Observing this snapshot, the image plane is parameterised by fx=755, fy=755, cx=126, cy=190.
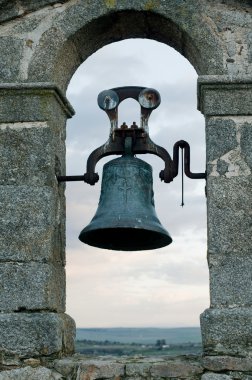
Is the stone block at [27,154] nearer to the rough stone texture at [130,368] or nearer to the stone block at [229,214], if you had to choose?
the stone block at [229,214]

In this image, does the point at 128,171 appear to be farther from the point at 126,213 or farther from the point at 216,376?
the point at 216,376

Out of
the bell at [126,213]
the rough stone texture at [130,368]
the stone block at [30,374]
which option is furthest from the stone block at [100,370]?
the bell at [126,213]

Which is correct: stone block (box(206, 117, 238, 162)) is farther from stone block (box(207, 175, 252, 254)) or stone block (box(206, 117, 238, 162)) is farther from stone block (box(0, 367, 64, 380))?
stone block (box(0, 367, 64, 380))

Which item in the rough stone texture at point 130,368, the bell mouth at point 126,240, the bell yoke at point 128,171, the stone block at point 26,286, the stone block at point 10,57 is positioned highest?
the stone block at point 10,57

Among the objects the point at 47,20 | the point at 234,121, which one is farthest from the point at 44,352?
the point at 47,20

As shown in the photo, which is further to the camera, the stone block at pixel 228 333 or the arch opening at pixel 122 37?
the arch opening at pixel 122 37

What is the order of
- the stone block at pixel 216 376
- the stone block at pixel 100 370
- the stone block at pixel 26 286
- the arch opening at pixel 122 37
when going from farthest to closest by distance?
the arch opening at pixel 122 37 < the stone block at pixel 26 286 < the stone block at pixel 100 370 < the stone block at pixel 216 376

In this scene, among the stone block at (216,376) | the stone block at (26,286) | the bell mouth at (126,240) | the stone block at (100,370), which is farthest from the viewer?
the bell mouth at (126,240)

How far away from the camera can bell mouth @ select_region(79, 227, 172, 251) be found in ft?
16.6

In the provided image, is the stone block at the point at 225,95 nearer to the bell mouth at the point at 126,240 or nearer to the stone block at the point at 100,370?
the bell mouth at the point at 126,240

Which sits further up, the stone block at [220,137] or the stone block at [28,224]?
the stone block at [220,137]

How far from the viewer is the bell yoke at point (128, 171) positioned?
486cm

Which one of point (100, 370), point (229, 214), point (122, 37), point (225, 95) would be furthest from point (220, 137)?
point (100, 370)

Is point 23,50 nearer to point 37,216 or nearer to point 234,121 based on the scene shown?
point 37,216
